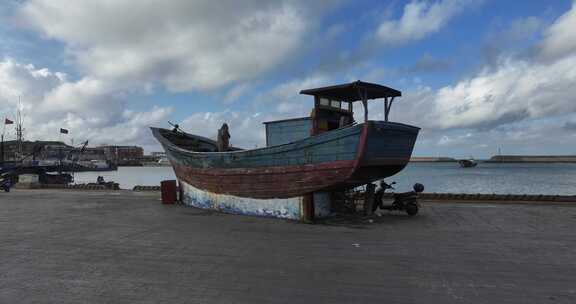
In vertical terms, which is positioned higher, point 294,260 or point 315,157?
point 315,157

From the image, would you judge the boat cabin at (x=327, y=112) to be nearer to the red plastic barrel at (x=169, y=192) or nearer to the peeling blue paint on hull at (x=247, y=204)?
the peeling blue paint on hull at (x=247, y=204)

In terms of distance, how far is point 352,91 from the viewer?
12508mm

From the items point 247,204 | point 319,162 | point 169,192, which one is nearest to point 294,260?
point 319,162

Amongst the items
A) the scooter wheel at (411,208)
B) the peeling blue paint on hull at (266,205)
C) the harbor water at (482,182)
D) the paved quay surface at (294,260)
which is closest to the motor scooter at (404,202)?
the scooter wheel at (411,208)

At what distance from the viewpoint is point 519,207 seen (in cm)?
1362

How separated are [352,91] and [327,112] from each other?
3.46 feet

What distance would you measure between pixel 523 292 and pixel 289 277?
3125mm

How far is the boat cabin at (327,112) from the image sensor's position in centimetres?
1180

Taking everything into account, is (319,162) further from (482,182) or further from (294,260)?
(482,182)

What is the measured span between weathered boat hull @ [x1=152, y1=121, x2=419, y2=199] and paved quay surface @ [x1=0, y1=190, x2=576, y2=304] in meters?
1.20

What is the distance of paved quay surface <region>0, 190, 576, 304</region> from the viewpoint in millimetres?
5133

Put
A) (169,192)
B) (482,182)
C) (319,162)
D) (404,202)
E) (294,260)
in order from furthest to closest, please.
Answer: (482,182) < (169,192) < (404,202) < (319,162) < (294,260)

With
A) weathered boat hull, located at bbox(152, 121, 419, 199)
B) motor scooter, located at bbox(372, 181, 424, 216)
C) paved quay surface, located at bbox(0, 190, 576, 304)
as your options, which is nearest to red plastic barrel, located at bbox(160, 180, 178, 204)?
weathered boat hull, located at bbox(152, 121, 419, 199)

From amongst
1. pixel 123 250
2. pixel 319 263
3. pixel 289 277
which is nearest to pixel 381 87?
pixel 319 263
